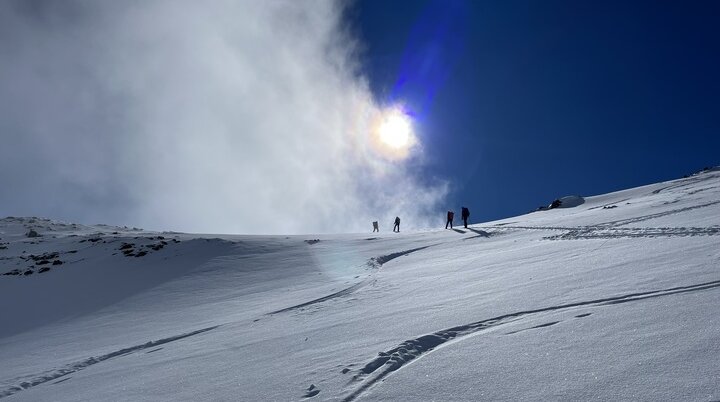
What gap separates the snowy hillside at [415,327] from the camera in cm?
405

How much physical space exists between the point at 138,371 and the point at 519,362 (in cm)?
588

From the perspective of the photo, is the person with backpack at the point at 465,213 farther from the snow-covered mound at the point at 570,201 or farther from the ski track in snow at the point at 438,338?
the ski track in snow at the point at 438,338

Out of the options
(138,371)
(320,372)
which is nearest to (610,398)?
(320,372)

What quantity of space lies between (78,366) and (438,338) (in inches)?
265

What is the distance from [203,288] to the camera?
596 inches

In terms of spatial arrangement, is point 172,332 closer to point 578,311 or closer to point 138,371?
point 138,371

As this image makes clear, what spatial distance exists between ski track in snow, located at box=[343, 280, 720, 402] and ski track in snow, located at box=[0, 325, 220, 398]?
5.27 meters

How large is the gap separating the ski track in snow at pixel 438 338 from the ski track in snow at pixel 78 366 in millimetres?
5268

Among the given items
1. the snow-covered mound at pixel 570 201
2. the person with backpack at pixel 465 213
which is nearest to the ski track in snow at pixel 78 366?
the person with backpack at pixel 465 213

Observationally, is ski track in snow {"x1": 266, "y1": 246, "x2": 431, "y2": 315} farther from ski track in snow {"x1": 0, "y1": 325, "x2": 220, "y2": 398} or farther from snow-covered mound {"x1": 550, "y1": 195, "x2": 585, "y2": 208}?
snow-covered mound {"x1": 550, "y1": 195, "x2": 585, "y2": 208}

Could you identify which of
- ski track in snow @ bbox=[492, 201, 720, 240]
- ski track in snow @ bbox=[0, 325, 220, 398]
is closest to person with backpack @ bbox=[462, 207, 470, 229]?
ski track in snow @ bbox=[492, 201, 720, 240]

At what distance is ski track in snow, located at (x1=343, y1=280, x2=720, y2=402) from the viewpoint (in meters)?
4.71

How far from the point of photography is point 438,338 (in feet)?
18.4

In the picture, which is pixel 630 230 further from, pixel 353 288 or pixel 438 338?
pixel 438 338
